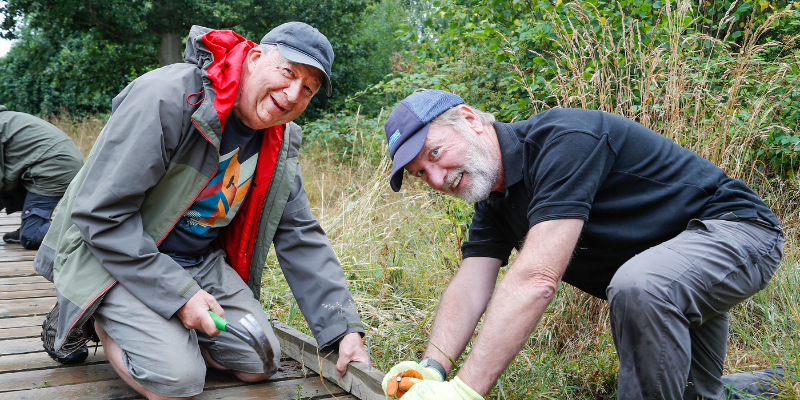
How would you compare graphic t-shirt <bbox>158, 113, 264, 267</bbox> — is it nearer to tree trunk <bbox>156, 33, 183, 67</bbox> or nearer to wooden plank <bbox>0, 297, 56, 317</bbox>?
wooden plank <bbox>0, 297, 56, 317</bbox>

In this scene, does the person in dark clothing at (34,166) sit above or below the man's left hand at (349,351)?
above

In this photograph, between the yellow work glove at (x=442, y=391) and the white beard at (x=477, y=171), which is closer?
the yellow work glove at (x=442, y=391)

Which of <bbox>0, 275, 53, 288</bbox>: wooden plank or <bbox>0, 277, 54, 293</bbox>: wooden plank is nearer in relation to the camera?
<bbox>0, 277, 54, 293</bbox>: wooden plank

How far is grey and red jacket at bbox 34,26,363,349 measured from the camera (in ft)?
6.63

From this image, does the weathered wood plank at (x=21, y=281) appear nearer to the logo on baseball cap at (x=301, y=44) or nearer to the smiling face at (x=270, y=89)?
the smiling face at (x=270, y=89)

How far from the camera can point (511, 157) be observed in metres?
1.98

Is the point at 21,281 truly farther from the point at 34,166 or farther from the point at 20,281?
the point at 34,166

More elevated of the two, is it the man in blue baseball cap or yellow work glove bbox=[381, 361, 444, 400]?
the man in blue baseball cap

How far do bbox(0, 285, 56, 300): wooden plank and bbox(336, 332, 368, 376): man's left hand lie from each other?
89.8 inches

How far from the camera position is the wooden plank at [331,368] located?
2.09m

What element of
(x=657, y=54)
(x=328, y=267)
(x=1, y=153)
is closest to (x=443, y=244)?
(x=328, y=267)

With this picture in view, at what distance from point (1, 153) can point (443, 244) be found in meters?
3.64

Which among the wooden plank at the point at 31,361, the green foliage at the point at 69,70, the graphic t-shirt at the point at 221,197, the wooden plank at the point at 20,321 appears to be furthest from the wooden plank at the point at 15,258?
the green foliage at the point at 69,70

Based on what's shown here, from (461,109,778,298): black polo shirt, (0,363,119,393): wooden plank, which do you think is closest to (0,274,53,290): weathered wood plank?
(0,363,119,393): wooden plank
